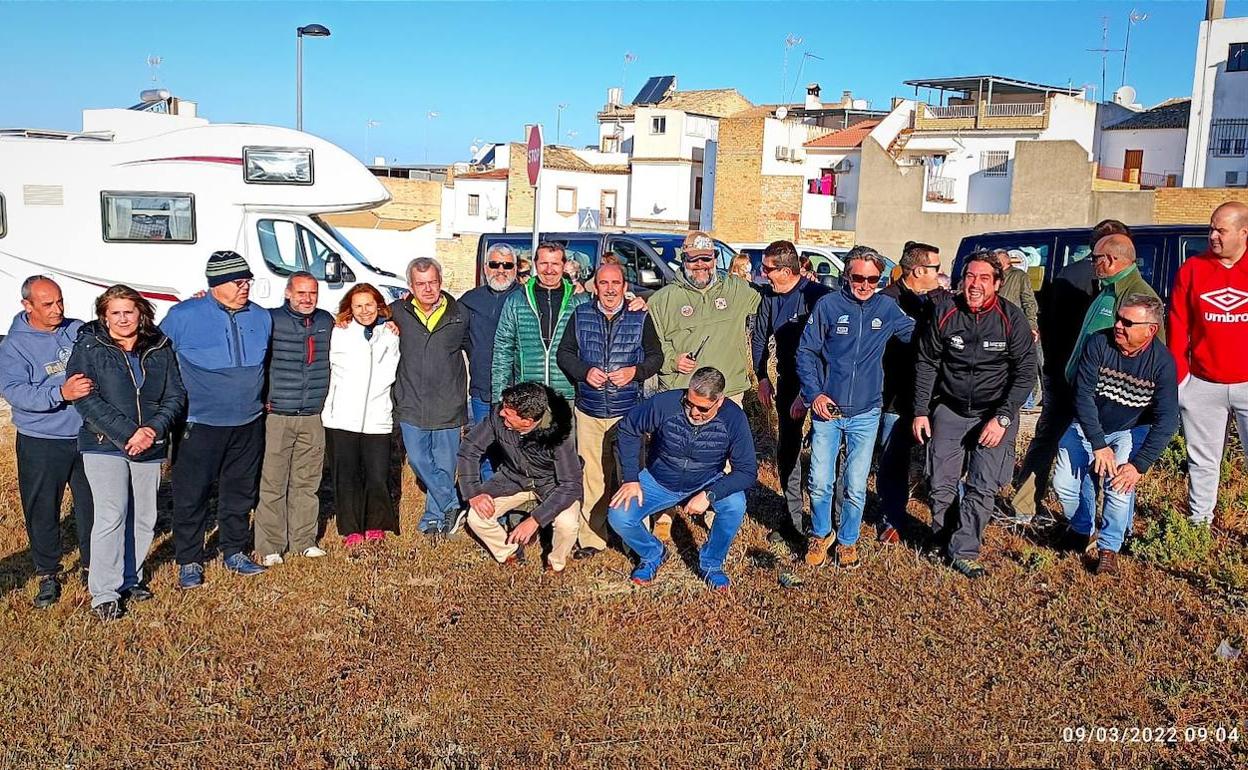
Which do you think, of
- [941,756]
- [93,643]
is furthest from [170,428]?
[941,756]

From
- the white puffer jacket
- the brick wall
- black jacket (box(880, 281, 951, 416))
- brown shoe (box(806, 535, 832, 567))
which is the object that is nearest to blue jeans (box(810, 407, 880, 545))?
brown shoe (box(806, 535, 832, 567))

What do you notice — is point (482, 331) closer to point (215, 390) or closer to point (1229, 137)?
point (215, 390)

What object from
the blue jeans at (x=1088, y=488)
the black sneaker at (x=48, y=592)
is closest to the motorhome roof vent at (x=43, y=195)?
the black sneaker at (x=48, y=592)

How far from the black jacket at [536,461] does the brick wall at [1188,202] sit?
94.8 ft

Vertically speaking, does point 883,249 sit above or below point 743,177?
below

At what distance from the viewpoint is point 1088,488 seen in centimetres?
629

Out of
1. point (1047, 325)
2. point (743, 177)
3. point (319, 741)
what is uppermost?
point (743, 177)

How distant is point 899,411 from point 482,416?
2885mm

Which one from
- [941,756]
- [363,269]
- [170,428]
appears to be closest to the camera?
[941,756]

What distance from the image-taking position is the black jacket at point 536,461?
6.26 meters

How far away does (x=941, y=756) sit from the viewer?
4.24m

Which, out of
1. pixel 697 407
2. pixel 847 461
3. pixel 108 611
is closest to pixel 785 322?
pixel 847 461

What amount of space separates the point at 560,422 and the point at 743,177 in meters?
36.0

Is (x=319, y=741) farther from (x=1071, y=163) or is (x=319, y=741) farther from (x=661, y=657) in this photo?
(x=1071, y=163)
